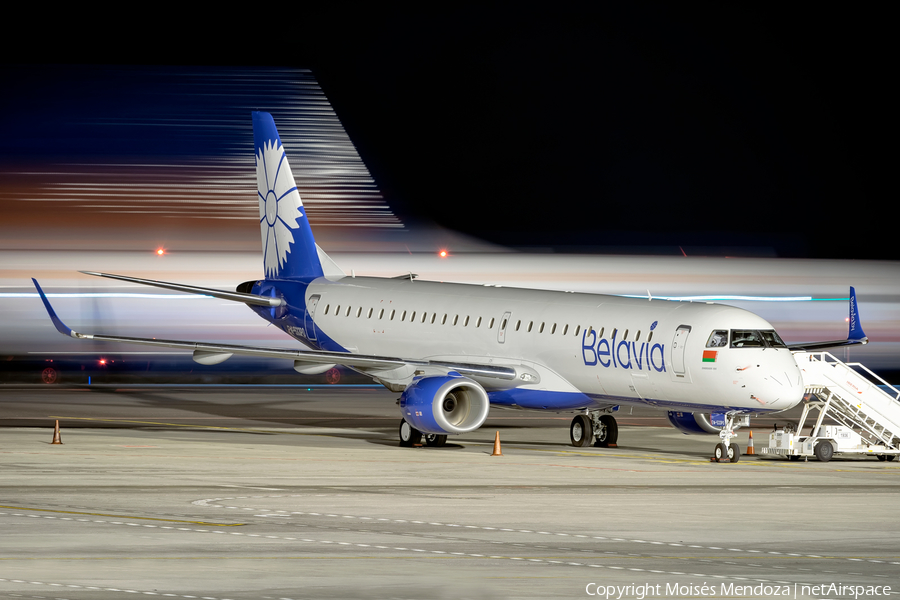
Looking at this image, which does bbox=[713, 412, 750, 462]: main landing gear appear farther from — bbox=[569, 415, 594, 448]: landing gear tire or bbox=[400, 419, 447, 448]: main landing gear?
bbox=[400, 419, 447, 448]: main landing gear

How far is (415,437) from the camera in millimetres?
29625

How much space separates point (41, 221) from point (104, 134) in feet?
21.4

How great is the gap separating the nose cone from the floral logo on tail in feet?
54.1

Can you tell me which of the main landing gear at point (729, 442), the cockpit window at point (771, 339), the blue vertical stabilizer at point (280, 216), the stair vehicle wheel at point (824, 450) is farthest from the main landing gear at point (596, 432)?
the blue vertical stabilizer at point (280, 216)

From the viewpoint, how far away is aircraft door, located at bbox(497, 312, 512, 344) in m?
30.4

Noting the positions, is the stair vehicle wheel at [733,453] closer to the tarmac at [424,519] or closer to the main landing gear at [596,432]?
the tarmac at [424,519]

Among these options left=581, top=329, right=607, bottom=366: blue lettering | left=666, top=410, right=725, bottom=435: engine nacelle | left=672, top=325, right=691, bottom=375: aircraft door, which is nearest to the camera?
left=672, top=325, right=691, bottom=375: aircraft door

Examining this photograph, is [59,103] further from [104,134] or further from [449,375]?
[449,375]

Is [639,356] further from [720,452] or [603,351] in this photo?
[720,452]

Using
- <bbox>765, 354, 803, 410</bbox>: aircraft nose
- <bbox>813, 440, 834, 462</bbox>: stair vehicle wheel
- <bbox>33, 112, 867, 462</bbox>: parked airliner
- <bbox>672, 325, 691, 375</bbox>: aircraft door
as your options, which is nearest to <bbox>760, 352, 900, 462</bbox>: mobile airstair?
<bbox>813, 440, 834, 462</bbox>: stair vehicle wheel

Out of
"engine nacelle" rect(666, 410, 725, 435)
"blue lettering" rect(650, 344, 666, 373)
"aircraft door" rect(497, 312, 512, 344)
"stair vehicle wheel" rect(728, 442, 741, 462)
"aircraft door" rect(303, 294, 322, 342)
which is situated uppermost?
"aircraft door" rect(303, 294, 322, 342)

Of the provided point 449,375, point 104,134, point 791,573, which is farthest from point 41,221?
point 791,573

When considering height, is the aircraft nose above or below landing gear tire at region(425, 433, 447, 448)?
above

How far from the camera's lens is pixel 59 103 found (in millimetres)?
53469
